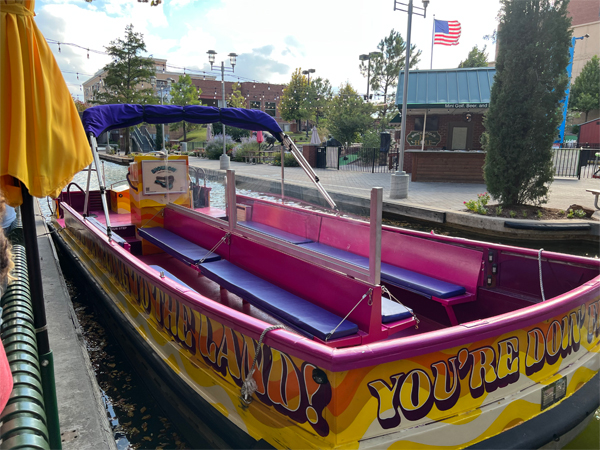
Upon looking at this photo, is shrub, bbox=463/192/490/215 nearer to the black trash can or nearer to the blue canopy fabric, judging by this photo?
the blue canopy fabric

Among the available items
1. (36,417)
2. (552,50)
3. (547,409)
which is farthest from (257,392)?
(552,50)

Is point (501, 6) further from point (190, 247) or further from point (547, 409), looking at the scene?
point (547, 409)

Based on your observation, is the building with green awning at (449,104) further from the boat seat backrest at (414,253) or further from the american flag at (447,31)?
the boat seat backrest at (414,253)

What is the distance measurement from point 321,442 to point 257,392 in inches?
22.9

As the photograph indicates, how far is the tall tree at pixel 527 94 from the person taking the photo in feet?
31.5

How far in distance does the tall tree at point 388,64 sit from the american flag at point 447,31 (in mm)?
23873

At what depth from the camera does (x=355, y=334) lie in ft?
9.75

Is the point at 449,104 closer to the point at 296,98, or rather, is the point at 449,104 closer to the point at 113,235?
the point at 113,235

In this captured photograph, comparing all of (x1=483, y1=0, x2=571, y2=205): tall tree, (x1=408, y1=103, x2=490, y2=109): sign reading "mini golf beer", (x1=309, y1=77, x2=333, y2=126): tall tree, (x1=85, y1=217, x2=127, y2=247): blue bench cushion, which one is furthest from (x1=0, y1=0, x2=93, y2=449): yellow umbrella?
(x1=309, y1=77, x2=333, y2=126): tall tree

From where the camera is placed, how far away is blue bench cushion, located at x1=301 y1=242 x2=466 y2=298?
149 inches

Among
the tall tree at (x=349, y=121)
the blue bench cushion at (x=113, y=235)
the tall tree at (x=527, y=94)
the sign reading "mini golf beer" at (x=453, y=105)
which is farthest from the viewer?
the tall tree at (x=349, y=121)

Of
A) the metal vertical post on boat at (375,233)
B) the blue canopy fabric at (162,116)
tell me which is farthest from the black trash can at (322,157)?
the metal vertical post on boat at (375,233)

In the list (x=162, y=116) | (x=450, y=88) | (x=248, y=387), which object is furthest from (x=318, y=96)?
(x=248, y=387)

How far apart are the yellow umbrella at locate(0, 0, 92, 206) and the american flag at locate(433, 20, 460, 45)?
17.6m
